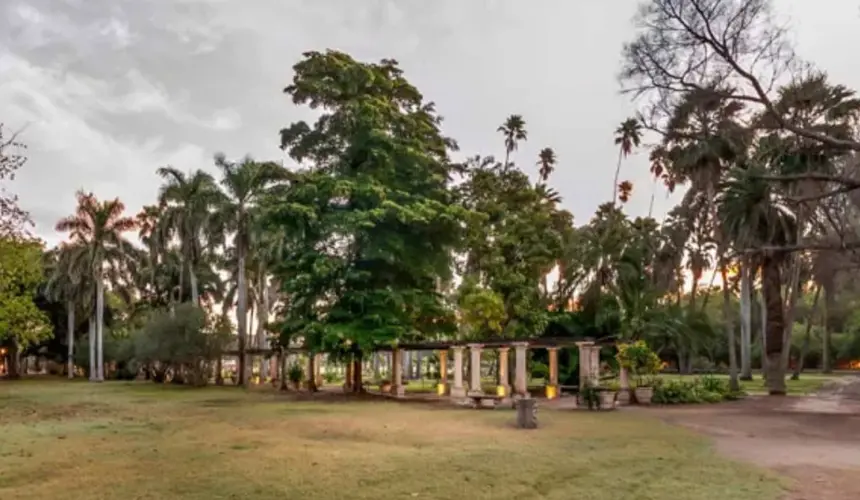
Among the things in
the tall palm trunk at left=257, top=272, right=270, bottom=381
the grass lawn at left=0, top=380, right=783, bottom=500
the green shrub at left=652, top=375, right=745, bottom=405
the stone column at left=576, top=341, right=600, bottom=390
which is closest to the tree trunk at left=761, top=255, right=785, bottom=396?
the green shrub at left=652, top=375, right=745, bottom=405

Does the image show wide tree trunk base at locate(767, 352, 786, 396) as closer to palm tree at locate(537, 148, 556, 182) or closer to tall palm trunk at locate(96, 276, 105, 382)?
palm tree at locate(537, 148, 556, 182)

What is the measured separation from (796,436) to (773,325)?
62.6 feet

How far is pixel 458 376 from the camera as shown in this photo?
28.1 meters

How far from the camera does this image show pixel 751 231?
30.8m

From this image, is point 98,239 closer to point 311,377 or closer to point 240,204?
point 240,204

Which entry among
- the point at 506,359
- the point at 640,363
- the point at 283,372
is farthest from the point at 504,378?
the point at 283,372

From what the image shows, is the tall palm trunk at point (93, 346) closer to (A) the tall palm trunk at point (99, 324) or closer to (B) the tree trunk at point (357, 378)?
(A) the tall palm trunk at point (99, 324)

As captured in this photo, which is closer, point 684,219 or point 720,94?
point 720,94

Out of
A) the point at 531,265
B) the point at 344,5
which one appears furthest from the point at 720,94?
the point at 531,265

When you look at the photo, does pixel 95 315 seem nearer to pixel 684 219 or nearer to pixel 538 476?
pixel 684 219

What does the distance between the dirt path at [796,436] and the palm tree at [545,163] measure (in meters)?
27.6

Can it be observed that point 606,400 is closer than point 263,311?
Yes

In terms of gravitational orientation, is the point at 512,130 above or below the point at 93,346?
above

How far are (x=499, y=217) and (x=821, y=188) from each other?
15.3 meters
